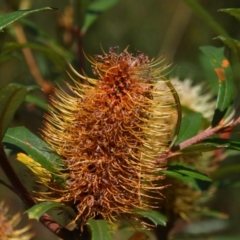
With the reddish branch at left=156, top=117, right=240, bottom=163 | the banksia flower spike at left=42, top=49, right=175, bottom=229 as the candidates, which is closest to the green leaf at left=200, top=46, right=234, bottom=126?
the reddish branch at left=156, top=117, right=240, bottom=163

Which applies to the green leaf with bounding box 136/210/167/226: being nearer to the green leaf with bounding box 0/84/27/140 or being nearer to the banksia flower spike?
the banksia flower spike

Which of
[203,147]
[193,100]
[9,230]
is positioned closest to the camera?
[203,147]

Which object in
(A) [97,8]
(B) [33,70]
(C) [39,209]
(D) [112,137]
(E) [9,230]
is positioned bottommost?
(E) [9,230]

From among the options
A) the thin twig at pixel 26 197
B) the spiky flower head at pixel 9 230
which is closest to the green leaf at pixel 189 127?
the thin twig at pixel 26 197

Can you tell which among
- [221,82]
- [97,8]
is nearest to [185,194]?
[221,82]

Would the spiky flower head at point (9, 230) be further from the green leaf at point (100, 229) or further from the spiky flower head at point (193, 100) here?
the spiky flower head at point (193, 100)

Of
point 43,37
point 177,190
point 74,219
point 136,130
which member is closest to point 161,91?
point 136,130

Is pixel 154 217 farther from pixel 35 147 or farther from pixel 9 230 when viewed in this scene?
pixel 9 230

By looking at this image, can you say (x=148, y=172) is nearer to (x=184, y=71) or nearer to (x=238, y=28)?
(x=184, y=71)
